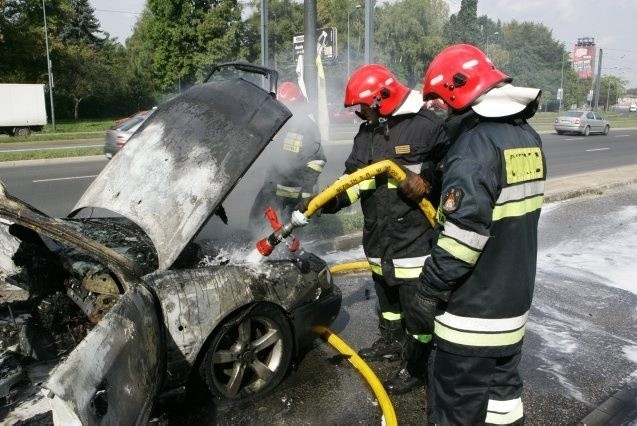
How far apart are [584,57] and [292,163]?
86.6 metres

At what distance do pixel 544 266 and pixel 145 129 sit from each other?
4.83 meters

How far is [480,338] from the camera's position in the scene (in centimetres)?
224

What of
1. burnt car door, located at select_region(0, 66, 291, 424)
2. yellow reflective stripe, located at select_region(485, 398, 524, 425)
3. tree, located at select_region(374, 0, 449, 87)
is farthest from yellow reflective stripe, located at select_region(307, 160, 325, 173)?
tree, located at select_region(374, 0, 449, 87)

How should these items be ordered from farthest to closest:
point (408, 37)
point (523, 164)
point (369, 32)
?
point (408, 37) < point (369, 32) < point (523, 164)

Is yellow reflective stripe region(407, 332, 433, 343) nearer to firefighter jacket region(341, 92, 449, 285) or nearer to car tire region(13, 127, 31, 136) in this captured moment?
firefighter jacket region(341, 92, 449, 285)

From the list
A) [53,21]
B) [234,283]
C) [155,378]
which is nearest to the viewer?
[155,378]

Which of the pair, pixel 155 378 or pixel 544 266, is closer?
pixel 155 378

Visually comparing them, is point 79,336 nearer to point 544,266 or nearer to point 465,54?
point 465,54

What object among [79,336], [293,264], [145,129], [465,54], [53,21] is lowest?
[79,336]

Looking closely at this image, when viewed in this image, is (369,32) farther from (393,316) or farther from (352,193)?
(393,316)

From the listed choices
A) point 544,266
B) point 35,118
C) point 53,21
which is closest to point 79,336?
point 544,266

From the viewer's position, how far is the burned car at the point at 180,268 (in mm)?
2559

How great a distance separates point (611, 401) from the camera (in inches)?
130

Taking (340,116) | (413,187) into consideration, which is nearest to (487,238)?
(413,187)
